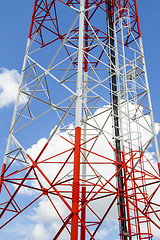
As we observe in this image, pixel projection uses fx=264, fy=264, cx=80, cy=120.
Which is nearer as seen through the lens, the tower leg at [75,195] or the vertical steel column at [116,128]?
the tower leg at [75,195]

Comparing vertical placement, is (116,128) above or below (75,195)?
above

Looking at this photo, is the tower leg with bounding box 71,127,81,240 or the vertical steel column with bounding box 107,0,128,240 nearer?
the tower leg with bounding box 71,127,81,240

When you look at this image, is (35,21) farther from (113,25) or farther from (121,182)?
(121,182)

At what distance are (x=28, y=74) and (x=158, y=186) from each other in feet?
38.6

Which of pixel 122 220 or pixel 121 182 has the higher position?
pixel 121 182

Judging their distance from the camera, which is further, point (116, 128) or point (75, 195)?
point (116, 128)

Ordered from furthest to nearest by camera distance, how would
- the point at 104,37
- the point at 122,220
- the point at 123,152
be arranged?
the point at 104,37 → the point at 123,152 → the point at 122,220

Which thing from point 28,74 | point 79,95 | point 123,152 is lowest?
point 123,152

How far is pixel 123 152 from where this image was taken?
15969 mm

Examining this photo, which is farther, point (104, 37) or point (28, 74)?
point (104, 37)

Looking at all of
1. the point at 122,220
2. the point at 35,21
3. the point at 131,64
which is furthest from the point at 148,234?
the point at 35,21

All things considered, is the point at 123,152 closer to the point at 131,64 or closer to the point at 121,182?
the point at 121,182

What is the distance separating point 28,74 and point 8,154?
233 inches

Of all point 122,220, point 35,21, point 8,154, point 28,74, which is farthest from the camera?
point 35,21
